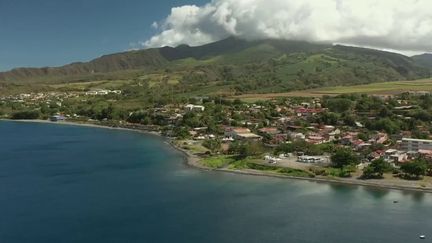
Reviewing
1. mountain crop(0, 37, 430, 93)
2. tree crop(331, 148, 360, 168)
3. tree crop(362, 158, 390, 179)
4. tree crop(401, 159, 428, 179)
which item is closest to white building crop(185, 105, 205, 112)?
mountain crop(0, 37, 430, 93)

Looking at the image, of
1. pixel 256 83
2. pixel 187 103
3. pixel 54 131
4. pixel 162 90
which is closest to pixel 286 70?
pixel 256 83

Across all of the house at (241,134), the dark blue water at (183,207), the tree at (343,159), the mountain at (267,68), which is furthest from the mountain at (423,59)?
the dark blue water at (183,207)

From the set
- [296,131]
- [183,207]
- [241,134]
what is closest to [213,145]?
[241,134]

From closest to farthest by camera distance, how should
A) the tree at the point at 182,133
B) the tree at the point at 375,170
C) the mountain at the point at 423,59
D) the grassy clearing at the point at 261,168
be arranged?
the tree at the point at 375,170, the grassy clearing at the point at 261,168, the tree at the point at 182,133, the mountain at the point at 423,59

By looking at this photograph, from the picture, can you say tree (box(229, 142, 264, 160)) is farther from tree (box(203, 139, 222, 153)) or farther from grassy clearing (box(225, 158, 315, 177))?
tree (box(203, 139, 222, 153))

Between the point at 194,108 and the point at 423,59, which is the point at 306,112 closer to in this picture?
the point at 194,108

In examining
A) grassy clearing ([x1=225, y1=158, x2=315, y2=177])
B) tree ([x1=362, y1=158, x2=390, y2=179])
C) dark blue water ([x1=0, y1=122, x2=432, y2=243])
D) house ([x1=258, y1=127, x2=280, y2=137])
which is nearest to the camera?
dark blue water ([x1=0, y1=122, x2=432, y2=243])

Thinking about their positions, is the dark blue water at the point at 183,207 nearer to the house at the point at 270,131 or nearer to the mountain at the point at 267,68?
the house at the point at 270,131
